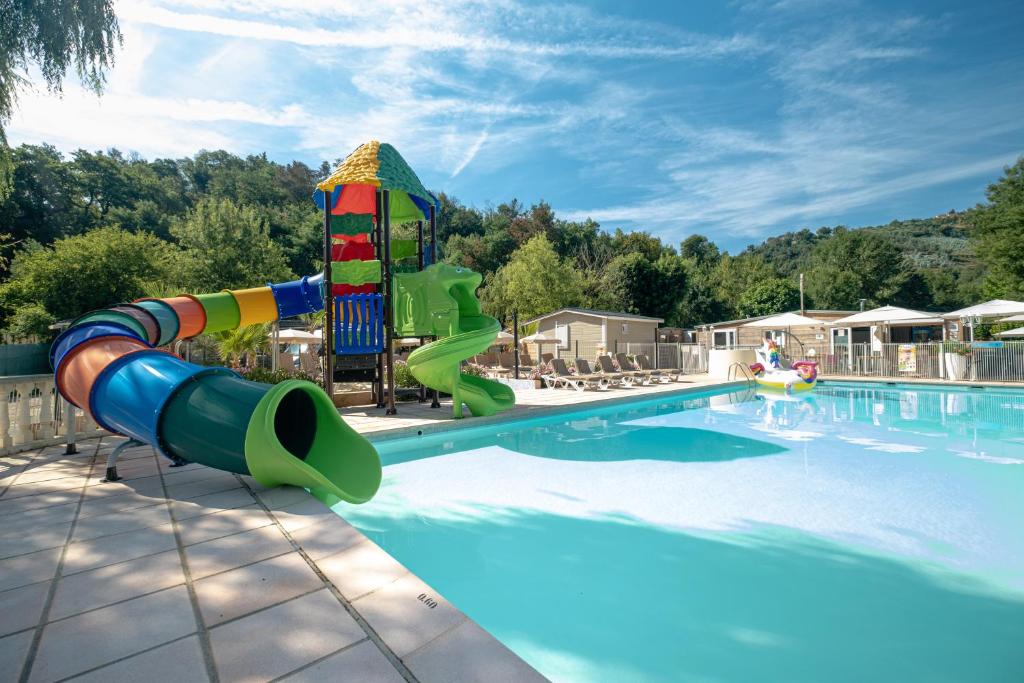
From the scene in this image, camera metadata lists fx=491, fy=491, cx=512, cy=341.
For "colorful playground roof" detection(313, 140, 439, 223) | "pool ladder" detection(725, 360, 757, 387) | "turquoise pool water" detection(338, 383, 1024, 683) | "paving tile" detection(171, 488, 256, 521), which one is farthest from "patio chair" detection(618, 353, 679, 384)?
"paving tile" detection(171, 488, 256, 521)

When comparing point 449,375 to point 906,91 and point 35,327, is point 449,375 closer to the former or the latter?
point 35,327

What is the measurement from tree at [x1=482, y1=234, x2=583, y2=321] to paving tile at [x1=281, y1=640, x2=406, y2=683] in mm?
33195

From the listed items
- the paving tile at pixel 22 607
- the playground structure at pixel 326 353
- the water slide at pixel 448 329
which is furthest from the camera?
the water slide at pixel 448 329

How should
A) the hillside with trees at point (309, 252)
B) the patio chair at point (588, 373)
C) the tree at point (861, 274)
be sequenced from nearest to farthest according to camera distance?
the patio chair at point (588, 373) → the hillside with trees at point (309, 252) → the tree at point (861, 274)

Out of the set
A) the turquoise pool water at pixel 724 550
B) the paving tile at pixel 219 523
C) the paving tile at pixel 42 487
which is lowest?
the turquoise pool water at pixel 724 550

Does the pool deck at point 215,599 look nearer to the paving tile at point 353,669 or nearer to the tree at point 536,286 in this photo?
the paving tile at point 353,669

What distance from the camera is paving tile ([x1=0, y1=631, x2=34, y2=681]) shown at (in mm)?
1812

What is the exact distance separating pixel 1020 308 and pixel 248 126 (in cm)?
2761

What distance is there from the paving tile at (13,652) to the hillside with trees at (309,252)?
351 inches

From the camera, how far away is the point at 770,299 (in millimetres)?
53656

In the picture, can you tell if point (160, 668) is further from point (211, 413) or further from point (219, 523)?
point (211, 413)

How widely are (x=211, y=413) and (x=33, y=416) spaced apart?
15.3 ft

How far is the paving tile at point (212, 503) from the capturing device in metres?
3.64

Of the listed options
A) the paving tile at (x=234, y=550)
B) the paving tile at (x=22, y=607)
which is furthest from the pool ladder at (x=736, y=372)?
the paving tile at (x=22, y=607)
